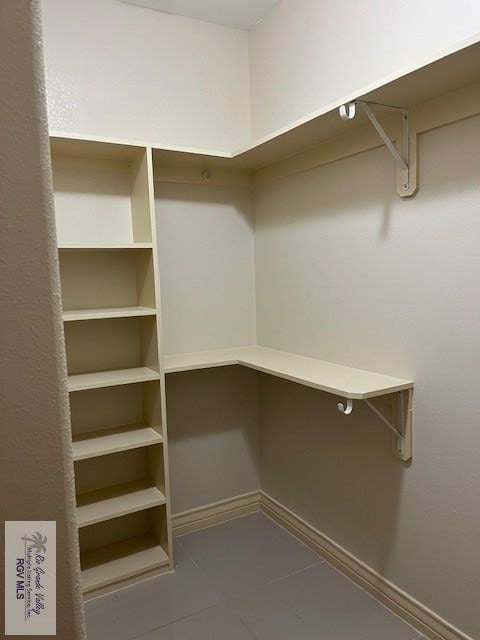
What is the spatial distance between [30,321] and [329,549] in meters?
2.16

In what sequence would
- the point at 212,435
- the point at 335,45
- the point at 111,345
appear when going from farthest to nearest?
the point at 212,435 → the point at 111,345 → the point at 335,45

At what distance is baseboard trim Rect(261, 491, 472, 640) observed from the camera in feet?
5.61

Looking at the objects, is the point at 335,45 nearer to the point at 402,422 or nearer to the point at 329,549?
the point at 402,422

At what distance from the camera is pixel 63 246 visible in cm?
189

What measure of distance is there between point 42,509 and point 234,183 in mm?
2255

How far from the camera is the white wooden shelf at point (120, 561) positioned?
208 centimetres

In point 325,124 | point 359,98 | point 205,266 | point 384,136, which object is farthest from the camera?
point 205,266

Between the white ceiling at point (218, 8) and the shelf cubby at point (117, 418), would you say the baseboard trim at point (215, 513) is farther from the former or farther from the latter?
the white ceiling at point (218, 8)

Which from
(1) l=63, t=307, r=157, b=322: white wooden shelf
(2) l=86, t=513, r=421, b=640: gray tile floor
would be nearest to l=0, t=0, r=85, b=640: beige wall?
(1) l=63, t=307, r=157, b=322: white wooden shelf

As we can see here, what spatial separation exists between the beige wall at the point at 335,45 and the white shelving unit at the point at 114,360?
31.9 inches

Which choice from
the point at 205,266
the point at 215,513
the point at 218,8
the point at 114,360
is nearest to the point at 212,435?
the point at 215,513

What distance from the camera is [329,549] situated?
222 cm

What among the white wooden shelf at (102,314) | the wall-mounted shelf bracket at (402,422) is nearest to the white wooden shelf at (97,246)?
the white wooden shelf at (102,314)

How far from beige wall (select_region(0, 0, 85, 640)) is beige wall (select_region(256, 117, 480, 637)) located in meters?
1.38
